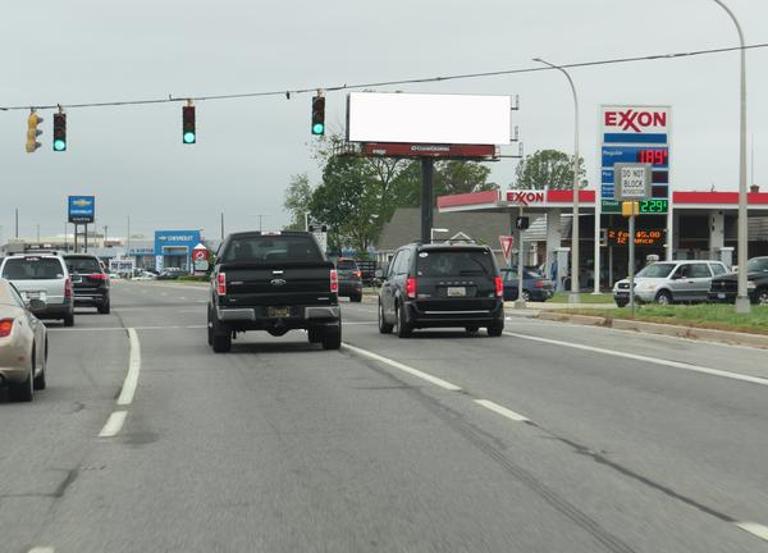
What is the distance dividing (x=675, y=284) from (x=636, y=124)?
11822 mm

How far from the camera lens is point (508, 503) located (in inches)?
285

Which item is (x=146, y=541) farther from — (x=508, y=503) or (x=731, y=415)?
(x=731, y=415)

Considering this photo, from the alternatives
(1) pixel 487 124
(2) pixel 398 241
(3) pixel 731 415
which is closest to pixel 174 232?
(2) pixel 398 241

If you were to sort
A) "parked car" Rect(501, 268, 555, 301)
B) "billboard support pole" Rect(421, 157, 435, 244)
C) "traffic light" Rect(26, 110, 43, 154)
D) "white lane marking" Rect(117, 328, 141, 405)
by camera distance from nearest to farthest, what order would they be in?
"white lane marking" Rect(117, 328, 141, 405)
"traffic light" Rect(26, 110, 43, 154)
"parked car" Rect(501, 268, 555, 301)
"billboard support pole" Rect(421, 157, 435, 244)

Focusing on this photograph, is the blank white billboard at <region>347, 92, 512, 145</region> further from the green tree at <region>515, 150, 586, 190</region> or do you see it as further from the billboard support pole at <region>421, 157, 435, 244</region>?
the green tree at <region>515, 150, 586, 190</region>

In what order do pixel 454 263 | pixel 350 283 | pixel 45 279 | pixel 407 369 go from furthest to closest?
pixel 350 283, pixel 45 279, pixel 454 263, pixel 407 369

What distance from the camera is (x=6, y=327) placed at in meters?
12.2

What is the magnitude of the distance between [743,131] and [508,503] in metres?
24.5

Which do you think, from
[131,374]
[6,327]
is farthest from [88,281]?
[6,327]

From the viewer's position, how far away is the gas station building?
61031 mm

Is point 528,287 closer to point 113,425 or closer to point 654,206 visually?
point 654,206

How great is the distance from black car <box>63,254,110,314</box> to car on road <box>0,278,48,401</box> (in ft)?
75.1

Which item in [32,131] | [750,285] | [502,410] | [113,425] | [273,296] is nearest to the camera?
[113,425]

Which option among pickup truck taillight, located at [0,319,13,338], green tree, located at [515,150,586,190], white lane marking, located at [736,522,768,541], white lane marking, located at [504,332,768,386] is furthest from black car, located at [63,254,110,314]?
green tree, located at [515,150,586,190]
